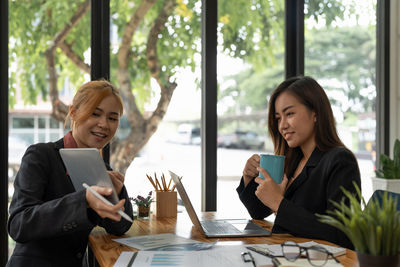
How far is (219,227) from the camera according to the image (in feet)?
6.43

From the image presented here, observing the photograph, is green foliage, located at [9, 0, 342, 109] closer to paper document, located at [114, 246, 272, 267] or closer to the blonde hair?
the blonde hair

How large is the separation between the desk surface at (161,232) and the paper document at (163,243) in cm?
4

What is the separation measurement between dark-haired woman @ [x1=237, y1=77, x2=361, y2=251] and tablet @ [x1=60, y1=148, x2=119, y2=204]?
0.65 metres

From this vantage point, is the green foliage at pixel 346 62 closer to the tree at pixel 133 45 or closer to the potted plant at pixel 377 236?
the tree at pixel 133 45

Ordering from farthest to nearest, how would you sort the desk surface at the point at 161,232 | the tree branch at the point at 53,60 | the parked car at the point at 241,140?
the parked car at the point at 241,140 < the tree branch at the point at 53,60 < the desk surface at the point at 161,232

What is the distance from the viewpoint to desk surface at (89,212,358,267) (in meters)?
1.44

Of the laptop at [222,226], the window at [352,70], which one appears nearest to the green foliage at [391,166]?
the window at [352,70]

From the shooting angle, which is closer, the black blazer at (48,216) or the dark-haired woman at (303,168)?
the black blazer at (48,216)

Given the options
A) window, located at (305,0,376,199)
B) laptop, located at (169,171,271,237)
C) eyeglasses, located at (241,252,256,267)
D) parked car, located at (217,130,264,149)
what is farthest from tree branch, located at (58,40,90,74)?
eyeglasses, located at (241,252,256,267)

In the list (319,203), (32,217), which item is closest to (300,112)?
(319,203)

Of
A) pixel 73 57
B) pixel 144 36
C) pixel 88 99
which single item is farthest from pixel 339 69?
pixel 88 99

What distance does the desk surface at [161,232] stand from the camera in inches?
56.8

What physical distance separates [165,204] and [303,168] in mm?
784

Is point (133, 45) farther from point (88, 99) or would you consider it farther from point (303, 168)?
point (303, 168)
